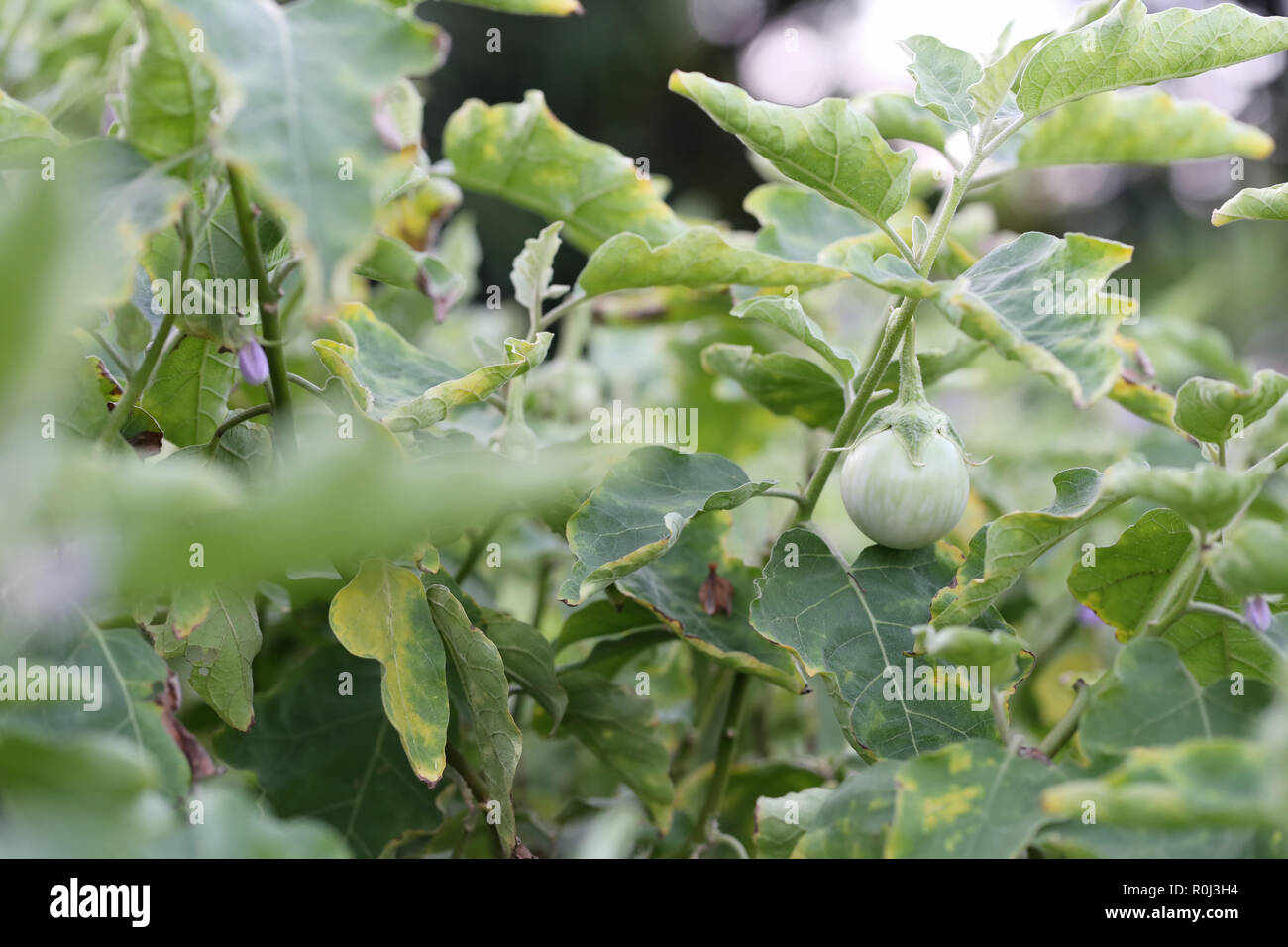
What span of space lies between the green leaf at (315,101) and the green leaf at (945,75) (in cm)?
25

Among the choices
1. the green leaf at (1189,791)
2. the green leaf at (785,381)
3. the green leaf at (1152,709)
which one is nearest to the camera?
the green leaf at (1189,791)

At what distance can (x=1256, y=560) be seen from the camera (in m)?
0.35

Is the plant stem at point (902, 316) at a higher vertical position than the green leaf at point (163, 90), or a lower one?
lower

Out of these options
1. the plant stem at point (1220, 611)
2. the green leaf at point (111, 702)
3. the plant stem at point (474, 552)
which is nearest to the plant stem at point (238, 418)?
the green leaf at point (111, 702)

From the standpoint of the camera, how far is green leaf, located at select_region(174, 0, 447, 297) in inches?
12.5

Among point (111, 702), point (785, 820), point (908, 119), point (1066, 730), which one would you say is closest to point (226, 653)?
point (111, 702)

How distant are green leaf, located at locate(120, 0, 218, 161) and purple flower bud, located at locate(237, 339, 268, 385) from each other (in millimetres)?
90

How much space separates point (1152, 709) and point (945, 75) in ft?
1.05

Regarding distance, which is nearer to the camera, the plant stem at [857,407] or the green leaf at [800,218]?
the plant stem at [857,407]

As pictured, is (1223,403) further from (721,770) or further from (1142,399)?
(721,770)

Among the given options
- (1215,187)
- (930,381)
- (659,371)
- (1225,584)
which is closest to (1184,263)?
(1215,187)

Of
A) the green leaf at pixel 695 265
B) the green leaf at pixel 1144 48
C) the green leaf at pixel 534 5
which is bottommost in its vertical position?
the green leaf at pixel 695 265

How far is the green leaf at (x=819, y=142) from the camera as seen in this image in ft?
1.52

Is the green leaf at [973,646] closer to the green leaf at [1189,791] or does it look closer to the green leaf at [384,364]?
the green leaf at [1189,791]
